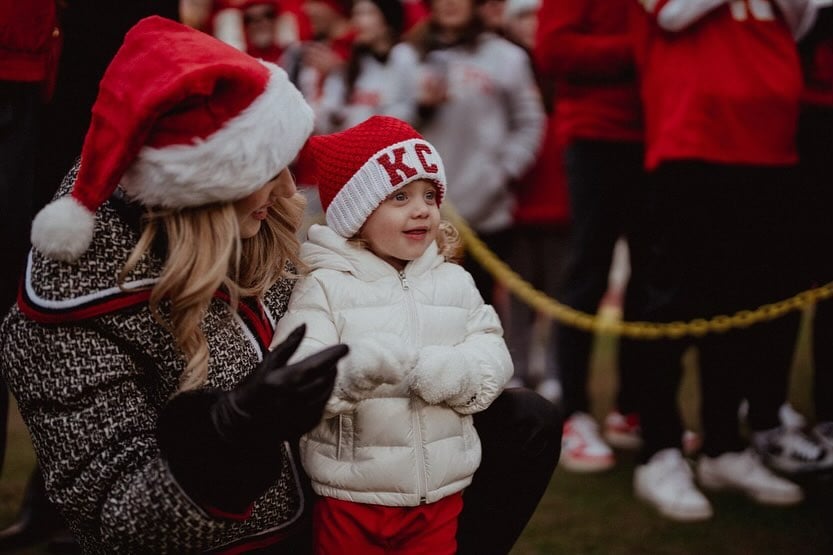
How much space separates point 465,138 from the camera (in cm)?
392

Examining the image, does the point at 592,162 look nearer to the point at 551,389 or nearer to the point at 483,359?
the point at 551,389

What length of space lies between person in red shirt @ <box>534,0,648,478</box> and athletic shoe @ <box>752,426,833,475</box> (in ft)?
1.49

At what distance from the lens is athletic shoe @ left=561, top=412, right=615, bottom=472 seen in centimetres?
318

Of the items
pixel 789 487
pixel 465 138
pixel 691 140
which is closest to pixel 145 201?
pixel 691 140

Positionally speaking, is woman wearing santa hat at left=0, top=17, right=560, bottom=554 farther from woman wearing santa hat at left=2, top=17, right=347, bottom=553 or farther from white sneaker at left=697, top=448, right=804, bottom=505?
white sneaker at left=697, top=448, right=804, bottom=505

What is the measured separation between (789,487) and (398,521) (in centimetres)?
158

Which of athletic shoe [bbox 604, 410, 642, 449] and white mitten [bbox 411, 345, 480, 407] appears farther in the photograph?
athletic shoe [bbox 604, 410, 642, 449]

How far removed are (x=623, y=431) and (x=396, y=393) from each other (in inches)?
74.3

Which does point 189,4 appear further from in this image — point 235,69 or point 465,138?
point 235,69

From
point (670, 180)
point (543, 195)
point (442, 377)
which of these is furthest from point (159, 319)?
point (543, 195)

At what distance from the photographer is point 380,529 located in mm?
1766

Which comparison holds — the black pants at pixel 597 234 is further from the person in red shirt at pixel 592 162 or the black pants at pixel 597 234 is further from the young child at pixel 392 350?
the young child at pixel 392 350

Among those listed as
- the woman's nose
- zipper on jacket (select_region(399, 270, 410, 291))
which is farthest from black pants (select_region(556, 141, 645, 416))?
the woman's nose

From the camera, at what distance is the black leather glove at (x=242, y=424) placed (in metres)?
1.34
